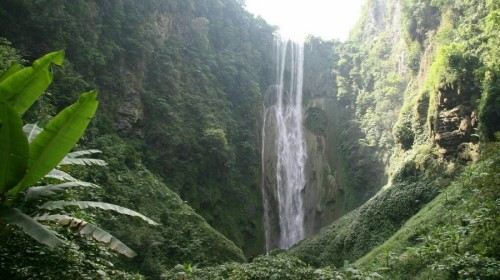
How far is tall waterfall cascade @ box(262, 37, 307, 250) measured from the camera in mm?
23578

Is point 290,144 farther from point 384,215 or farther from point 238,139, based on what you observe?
point 384,215

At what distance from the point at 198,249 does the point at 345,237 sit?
20.5ft

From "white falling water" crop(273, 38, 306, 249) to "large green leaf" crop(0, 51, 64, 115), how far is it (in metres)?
19.4

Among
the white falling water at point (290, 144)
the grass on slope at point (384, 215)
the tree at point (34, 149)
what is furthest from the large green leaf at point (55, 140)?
the white falling water at point (290, 144)

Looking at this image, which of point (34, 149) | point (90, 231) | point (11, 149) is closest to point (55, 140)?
point (34, 149)

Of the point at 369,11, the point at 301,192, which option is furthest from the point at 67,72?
the point at 369,11

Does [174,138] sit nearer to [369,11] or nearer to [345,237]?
[345,237]

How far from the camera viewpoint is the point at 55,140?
14.8 ft

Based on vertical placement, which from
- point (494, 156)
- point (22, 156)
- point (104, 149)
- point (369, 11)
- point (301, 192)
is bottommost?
point (22, 156)

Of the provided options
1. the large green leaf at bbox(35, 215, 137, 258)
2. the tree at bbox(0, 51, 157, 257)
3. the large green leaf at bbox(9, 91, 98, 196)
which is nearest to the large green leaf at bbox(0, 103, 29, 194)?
the tree at bbox(0, 51, 157, 257)

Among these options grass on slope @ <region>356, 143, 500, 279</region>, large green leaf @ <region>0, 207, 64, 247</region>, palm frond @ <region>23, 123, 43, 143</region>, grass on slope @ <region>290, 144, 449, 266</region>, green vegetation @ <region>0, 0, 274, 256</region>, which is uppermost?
green vegetation @ <region>0, 0, 274, 256</region>

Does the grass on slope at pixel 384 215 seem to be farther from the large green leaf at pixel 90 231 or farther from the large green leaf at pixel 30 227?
the large green leaf at pixel 30 227

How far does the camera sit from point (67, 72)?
1470 centimetres

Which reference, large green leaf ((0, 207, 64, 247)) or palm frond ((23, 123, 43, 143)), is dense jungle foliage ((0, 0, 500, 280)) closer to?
large green leaf ((0, 207, 64, 247))
